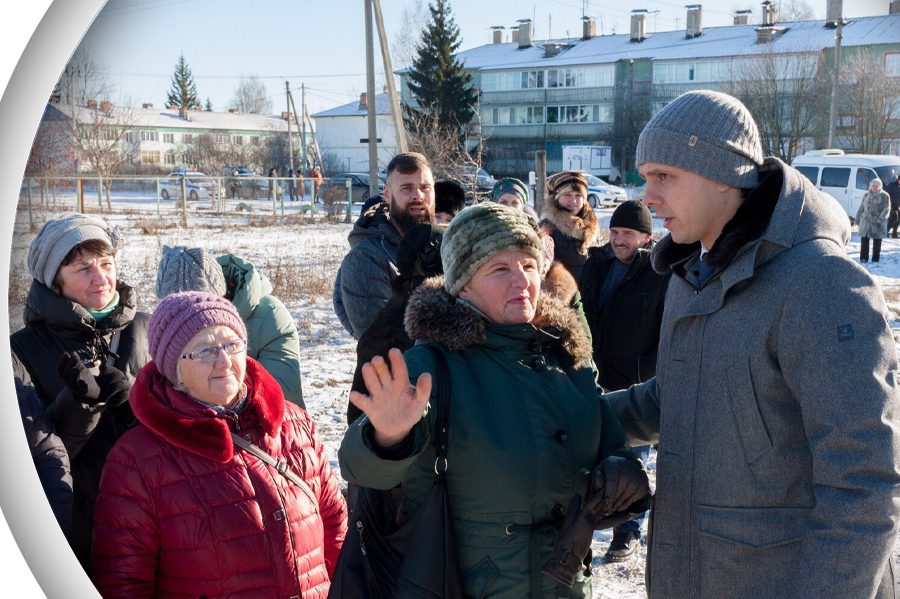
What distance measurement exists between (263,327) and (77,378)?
3.05ft

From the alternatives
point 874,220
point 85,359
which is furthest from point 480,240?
point 874,220

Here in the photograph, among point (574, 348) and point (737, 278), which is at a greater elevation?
point (737, 278)

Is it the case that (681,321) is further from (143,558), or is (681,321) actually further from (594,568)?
(594,568)

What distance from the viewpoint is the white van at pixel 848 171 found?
19.4 metres

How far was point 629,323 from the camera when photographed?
3.84 meters

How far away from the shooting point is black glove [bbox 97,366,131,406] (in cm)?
220

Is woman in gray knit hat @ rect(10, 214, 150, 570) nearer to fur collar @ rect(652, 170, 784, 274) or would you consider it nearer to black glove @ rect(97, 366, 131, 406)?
black glove @ rect(97, 366, 131, 406)

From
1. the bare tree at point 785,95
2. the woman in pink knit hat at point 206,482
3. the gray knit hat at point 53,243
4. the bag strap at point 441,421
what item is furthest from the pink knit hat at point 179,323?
the bare tree at point 785,95

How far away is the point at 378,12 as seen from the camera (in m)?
10.9

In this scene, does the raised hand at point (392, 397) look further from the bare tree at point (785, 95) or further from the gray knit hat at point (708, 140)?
the bare tree at point (785, 95)

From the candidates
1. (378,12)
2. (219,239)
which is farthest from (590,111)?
(378,12)

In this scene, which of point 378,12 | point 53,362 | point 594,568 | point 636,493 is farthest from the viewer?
point 378,12

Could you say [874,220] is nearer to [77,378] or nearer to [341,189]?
[77,378]

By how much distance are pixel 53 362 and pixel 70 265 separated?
30 centimetres
